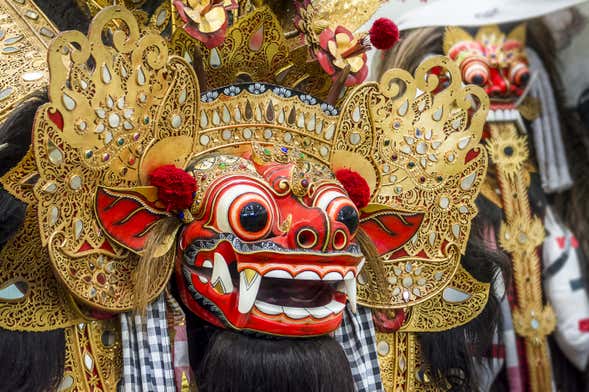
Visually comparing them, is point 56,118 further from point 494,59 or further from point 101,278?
point 494,59

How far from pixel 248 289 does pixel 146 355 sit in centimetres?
28

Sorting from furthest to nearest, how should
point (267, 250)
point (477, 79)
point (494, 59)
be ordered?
1. point (494, 59)
2. point (477, 79)
3. point (267, 250)

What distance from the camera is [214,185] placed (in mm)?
2480

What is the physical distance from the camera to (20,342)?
7.74 ft

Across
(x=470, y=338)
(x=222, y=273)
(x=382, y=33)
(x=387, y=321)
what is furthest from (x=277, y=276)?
(x=470, y=338)

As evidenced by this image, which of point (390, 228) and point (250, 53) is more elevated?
point (250, 53)

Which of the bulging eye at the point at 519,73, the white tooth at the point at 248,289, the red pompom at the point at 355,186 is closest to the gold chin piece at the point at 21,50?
the white tooth at the point at 248,289

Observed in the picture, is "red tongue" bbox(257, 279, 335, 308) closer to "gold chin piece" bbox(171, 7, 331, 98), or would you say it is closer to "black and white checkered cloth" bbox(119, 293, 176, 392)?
"black and white checkered cloth" bbox(119, 293, 176, 392)

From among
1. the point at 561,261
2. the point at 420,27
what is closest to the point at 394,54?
the point at 420,27

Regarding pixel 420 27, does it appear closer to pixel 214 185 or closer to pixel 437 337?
pixel 437 337

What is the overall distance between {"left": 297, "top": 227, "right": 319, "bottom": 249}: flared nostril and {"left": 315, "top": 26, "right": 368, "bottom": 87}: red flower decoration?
492 mm

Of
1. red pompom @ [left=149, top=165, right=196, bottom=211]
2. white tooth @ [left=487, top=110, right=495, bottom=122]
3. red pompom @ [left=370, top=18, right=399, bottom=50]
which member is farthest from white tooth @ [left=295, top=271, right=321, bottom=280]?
white tooth @ [left=487, top=110, right=495, bottom=122]

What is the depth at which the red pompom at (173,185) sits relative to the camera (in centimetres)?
245

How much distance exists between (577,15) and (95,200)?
2.75 m
